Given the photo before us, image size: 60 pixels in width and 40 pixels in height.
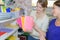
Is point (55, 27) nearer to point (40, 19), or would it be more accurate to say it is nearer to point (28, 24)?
point (28, 24)

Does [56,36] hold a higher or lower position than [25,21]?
lower

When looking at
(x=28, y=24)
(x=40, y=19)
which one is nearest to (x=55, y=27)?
(x=28, y=24)

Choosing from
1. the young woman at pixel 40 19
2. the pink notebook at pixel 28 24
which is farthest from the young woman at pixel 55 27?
the young woman at pixel 40 19

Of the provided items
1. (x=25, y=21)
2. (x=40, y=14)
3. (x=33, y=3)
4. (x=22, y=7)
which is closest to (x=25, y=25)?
(x=25, y=21)

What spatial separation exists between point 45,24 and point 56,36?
43 centimetres

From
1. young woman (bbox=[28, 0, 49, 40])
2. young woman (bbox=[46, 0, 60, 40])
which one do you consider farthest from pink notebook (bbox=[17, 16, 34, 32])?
young woman (bbox=[28, 0, 49, 40])

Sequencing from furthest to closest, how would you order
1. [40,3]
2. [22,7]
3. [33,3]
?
[33,3], [22,7], [40,3]

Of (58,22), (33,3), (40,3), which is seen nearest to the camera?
(58,22)

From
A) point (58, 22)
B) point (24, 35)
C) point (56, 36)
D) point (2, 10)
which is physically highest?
point (2, 10)

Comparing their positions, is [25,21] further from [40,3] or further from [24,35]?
[24,35]

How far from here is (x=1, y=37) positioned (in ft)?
3.88

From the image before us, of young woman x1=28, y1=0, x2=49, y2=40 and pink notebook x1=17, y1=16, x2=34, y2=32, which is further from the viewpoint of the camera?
young woman x1=28, y1=0, x2=49, y2=40

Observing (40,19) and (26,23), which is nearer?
(26,23)

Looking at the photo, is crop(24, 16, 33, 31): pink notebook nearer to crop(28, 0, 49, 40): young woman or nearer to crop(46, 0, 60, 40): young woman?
crop(46, 0, 60, 40): young woman
